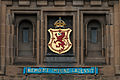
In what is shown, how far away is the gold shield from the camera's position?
66.1ft

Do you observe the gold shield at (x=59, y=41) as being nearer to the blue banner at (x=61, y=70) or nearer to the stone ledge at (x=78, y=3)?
the blue banner at (x=61, y=70)

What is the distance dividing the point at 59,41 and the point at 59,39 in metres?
0.17

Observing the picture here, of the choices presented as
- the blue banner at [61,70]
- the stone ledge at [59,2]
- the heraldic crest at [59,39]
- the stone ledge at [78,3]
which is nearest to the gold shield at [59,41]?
the heraldic crest at [59,39]

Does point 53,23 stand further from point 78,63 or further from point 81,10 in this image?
point 78,63

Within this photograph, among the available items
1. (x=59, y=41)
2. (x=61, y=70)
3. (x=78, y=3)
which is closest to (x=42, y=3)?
(x=78, y=3)

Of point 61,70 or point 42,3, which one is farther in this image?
point 42,3

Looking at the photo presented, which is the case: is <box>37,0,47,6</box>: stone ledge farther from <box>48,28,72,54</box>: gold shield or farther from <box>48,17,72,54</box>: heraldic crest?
<box>48,28,72,54</box>: gold shield

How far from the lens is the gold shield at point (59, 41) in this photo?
20156 mm

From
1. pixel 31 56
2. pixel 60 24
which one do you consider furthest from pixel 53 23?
pixel 31 56

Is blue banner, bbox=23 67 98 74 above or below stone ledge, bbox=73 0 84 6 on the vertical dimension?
below

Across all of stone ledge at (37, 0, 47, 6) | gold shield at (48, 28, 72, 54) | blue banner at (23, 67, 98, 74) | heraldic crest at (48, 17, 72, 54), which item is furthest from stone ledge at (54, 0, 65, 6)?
blue banner at (23, 67, 98, 74)

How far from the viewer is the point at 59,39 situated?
20.2 m

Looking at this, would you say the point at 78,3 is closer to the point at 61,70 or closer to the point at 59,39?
the point at 59,39

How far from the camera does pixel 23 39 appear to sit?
20.6 meters
